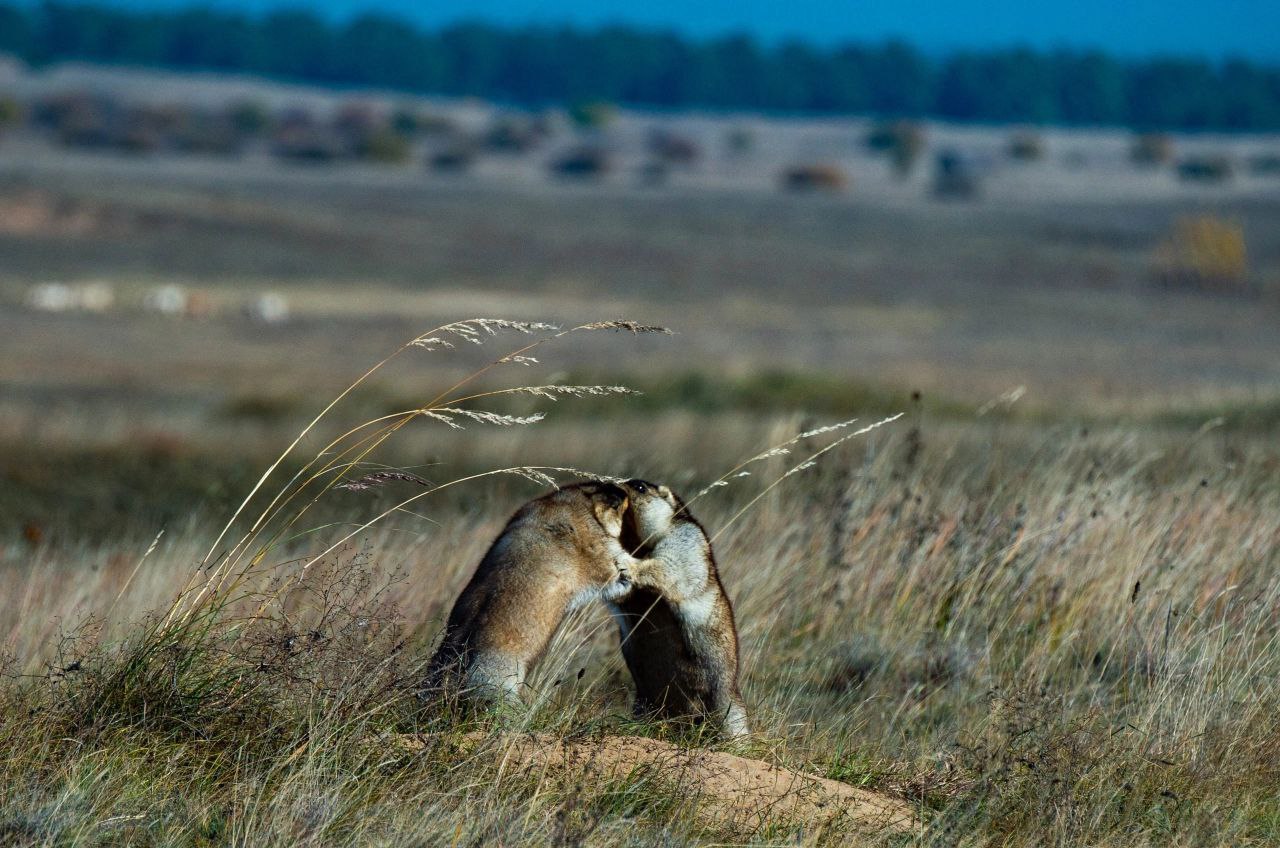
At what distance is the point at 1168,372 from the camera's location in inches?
1464

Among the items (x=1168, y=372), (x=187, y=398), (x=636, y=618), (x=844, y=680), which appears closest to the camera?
(x=636, y=618)

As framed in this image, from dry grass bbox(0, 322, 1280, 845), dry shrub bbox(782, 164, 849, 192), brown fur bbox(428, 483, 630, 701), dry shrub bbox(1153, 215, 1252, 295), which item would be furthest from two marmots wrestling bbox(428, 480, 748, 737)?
dry shrub bbox(782, 164, 849, 192)

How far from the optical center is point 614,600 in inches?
184

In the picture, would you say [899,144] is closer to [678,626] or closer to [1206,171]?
[1206,171]

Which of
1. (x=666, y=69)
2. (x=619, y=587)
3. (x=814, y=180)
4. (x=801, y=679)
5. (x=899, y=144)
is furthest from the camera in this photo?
(x=666, y=69)

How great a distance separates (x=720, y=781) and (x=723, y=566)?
2.70m

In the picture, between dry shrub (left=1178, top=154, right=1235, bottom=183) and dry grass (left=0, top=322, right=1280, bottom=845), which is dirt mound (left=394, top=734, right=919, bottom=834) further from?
dry shrub (left=1178, top=154, right=1235, bottom=183)


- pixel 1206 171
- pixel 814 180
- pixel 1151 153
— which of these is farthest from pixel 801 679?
pixel 1151 153

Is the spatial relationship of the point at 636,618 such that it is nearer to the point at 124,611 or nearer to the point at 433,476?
the point at 124,611

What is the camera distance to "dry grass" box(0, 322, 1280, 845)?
13.7 feet

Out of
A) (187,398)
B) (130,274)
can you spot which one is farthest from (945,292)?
(187,398)

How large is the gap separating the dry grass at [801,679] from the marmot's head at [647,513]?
22.0 inches

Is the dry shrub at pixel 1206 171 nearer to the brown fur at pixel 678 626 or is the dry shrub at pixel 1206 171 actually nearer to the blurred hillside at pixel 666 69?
the blurred hillside at pixel 666 69

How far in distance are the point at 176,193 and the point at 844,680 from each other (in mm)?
67156
